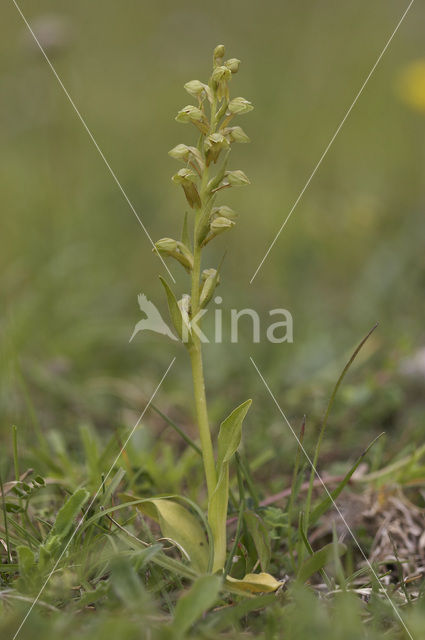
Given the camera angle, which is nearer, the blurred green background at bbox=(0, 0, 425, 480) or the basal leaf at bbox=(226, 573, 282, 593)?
the basal leaf at bbox=(226, 573, 282, 593)

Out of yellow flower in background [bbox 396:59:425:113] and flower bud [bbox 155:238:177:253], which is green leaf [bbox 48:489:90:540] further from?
yellow flower in background [bbox 396:59:425:113]

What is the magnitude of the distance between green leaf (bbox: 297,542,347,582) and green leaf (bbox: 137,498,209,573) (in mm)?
234

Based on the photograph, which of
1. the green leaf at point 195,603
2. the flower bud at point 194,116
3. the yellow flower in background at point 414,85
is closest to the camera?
the green leaf at point 195,603

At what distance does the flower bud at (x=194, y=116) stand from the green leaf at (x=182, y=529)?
0.84m

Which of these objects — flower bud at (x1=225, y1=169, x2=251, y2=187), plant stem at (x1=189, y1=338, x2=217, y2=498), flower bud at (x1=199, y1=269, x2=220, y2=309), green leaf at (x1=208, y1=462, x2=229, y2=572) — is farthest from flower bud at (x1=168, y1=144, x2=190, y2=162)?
green leaf at (x1=208, y1=462, x2=229, y2=572)

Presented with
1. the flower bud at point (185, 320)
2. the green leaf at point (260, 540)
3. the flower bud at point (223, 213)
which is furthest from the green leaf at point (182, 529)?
the flower bud at point (223, 213)

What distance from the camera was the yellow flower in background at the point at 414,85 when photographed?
3.90 m

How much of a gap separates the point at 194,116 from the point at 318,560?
978 millimetres

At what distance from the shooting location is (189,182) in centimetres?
144

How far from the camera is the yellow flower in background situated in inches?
154

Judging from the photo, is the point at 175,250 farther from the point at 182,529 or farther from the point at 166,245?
the point at 182,529

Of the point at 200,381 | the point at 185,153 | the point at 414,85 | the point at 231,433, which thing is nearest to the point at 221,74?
the point at 185,153

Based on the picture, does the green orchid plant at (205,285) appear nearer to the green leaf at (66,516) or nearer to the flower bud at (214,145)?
the flower bud at (214,145)

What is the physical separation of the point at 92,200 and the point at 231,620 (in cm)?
340
